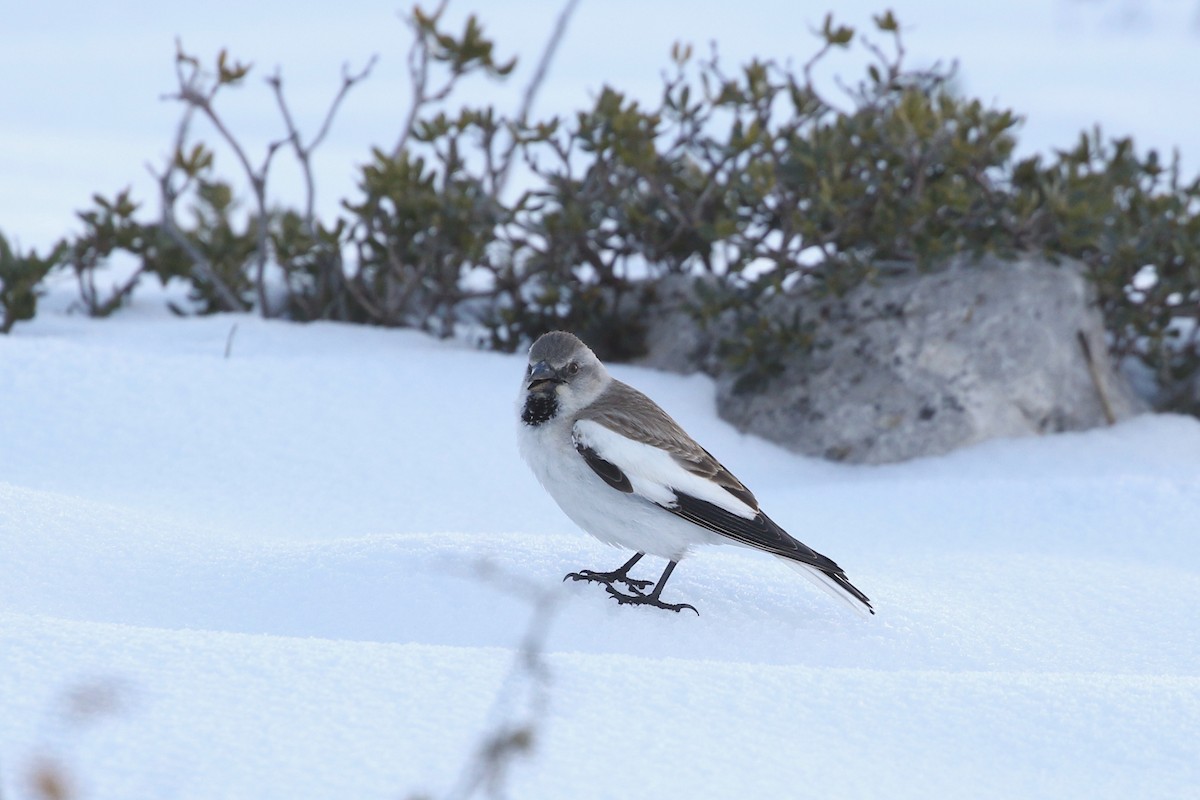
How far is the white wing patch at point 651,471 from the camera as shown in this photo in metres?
3.34

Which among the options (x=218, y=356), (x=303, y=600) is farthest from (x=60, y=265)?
(x=303, y=600)

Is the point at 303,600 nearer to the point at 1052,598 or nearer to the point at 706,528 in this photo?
the point at 706,528

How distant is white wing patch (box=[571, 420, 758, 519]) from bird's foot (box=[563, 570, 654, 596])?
1.25ft

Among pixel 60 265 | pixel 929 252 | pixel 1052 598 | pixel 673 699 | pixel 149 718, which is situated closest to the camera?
pixel 149 718

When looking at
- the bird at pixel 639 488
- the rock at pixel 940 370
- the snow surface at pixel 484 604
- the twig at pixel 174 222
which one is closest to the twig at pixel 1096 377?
the rock at pixel 940 370

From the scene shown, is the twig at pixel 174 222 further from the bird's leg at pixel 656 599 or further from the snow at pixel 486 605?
the bird's leg at pixel 656 599

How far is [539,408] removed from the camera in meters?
3.60

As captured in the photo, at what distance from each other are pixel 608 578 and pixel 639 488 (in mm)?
412

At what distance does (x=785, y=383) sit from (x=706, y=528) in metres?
2.98

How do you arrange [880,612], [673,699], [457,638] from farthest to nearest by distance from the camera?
[880,612] < [457,638] < [673,699]

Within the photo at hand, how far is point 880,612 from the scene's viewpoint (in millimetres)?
3613

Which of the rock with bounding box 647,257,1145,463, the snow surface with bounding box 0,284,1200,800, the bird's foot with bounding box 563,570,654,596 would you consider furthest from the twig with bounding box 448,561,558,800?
the rock with bounding box 647,257,1145,463

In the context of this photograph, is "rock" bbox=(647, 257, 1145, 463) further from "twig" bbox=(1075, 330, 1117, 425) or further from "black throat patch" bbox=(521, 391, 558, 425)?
"black throat patch" bbox=(521, 391, 558, 425)

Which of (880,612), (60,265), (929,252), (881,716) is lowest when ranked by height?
(60,265)
